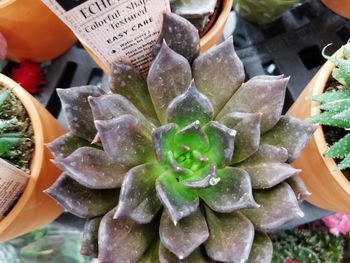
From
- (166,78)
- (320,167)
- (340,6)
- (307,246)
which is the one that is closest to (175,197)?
(166,78)

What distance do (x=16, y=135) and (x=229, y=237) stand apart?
0.33m

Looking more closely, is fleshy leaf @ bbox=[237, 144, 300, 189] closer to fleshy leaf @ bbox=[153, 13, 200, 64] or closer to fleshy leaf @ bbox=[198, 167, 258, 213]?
fleshy leaf @ bbox=[198, 167, 258, 213]

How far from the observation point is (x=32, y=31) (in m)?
0.79

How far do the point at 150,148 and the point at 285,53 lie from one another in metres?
0.45

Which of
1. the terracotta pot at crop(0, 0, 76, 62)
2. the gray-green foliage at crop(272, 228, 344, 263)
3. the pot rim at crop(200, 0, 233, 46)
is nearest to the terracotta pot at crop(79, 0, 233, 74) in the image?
the pot rim at crop(200, 0, 233, 46)

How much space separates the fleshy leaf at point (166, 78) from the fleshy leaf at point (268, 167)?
0.39 ft

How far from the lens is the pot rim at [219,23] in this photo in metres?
0.72

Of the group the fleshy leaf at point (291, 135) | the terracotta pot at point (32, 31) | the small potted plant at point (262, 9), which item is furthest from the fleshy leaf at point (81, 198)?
the small potted plant at point (262, 9)

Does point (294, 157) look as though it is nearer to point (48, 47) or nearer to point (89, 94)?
point (89, 94)

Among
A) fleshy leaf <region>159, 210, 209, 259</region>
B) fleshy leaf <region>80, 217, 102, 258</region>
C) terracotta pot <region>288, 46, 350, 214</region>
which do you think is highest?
fleshy leaf <region>80, 217, 102, 258</region>

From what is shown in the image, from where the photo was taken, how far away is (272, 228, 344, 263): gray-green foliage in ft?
2.70

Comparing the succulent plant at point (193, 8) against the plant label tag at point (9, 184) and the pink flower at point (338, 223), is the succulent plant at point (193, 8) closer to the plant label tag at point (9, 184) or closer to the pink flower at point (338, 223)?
the plant label tag at point (9, 184)

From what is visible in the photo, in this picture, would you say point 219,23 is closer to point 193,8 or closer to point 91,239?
point 193,8

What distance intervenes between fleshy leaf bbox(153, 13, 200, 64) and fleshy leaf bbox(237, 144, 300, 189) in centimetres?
16
